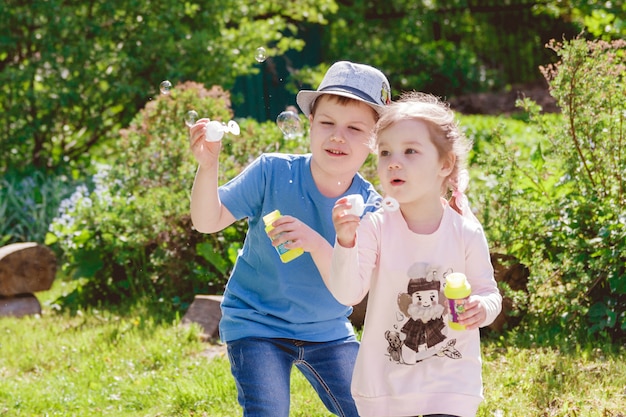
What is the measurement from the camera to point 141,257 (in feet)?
19.2

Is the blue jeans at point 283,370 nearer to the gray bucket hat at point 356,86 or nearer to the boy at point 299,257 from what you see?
the boy at point 299,257

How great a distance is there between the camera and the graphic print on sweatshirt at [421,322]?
2379 millimetres

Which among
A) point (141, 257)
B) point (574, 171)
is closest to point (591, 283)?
point (574, 171)

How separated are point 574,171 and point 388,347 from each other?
2416 mm

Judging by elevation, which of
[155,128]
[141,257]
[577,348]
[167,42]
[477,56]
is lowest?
[577,348]

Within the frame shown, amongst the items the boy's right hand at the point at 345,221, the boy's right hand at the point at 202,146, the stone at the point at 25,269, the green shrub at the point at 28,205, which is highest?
the green shrub at the point at 28,205

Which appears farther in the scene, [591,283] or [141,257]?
[141,257]

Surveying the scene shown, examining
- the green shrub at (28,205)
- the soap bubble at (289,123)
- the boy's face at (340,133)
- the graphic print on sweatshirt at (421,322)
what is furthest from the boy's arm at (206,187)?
the green shrub at (28,205)

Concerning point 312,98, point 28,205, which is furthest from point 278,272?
point 28,205

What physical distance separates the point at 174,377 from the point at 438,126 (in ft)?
7.50

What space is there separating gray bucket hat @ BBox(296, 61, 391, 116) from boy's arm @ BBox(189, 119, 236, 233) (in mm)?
379

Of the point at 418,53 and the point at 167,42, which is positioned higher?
the point at 418,53

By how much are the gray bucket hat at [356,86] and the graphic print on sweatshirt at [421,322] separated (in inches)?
25.3

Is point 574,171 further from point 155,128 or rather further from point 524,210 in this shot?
point 155,128
